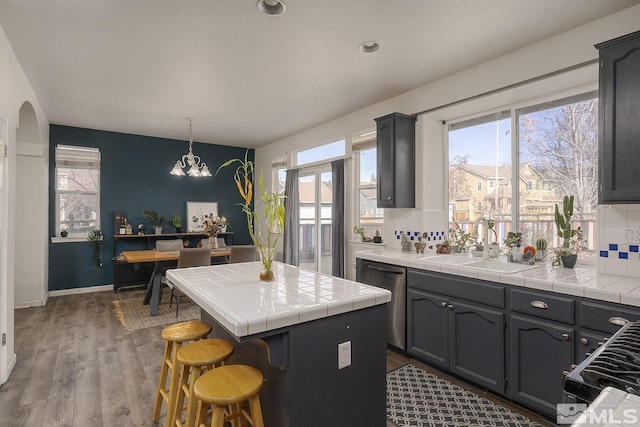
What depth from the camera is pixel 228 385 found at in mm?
1462

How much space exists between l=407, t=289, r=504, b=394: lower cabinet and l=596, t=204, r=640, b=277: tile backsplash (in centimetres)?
83

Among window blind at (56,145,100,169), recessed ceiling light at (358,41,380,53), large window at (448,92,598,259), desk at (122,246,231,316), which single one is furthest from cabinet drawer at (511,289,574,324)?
window blind at (56,145,100,169)

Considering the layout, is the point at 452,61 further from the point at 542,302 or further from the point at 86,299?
the point at 86,299

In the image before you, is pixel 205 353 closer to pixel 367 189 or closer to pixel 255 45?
pixel 255 45

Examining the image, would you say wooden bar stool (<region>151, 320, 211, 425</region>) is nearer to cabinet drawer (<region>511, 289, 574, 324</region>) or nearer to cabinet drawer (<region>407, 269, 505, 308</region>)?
cabinet drawer (<region>407, 269, 505, 308</region>)

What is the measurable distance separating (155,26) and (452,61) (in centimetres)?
242

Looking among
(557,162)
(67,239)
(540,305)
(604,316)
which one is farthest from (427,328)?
(67,239)

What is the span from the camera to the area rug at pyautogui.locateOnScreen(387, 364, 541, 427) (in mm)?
2148

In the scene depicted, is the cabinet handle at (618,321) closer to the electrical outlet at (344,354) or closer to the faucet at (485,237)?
the faucet at (485,237)

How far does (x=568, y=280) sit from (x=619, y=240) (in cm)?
56

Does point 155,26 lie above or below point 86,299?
above

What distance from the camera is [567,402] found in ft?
3.26

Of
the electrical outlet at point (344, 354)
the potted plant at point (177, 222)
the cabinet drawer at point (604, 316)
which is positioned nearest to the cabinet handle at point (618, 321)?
the cabinet drawer at point (604, 316)

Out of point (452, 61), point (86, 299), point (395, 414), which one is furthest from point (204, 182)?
point (395, 414)
